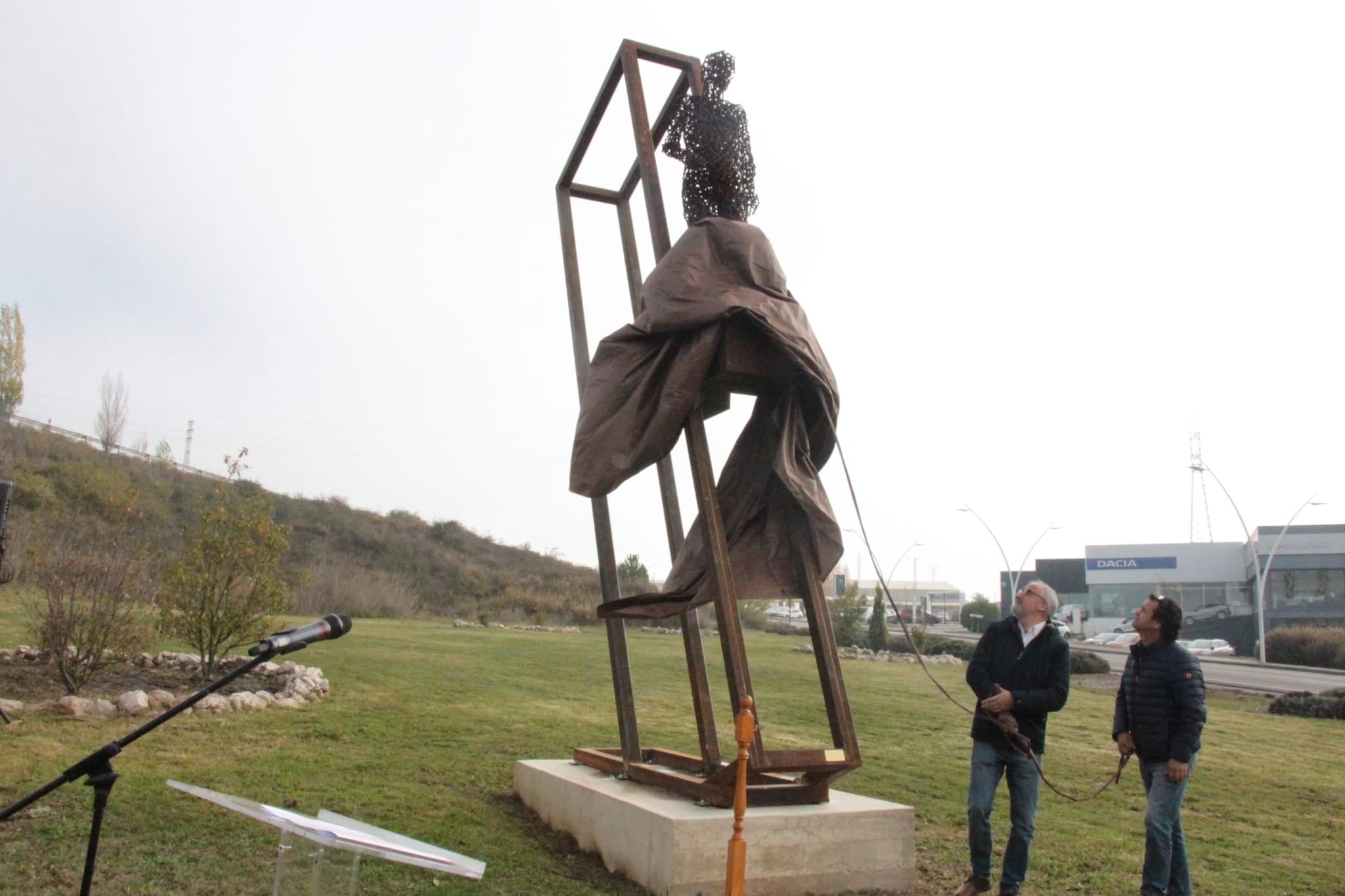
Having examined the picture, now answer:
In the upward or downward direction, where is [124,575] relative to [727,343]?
downward

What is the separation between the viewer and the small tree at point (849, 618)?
102ft

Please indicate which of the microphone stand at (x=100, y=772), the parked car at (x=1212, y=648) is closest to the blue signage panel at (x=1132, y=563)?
the parked car at (x=1212, y=648)

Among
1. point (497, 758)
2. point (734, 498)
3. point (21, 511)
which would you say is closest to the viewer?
point (734, 498)

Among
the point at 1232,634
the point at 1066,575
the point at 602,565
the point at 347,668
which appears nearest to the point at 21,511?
the point at 347,668

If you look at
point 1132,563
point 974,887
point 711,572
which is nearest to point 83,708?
point 711,572

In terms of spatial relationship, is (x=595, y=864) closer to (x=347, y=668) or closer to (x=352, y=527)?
(x=347, y=668)

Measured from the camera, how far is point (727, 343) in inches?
185

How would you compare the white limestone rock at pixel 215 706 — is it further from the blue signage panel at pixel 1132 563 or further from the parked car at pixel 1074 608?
the blue signage panel at pixel 1132 563

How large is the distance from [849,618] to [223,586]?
74.6 feet

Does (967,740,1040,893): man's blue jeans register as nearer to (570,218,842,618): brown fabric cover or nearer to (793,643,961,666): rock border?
(570,218,842,618): brown fabric cover

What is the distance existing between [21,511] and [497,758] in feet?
94.1

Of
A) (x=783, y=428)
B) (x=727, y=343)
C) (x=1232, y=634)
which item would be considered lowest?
(x=1232, y=634)

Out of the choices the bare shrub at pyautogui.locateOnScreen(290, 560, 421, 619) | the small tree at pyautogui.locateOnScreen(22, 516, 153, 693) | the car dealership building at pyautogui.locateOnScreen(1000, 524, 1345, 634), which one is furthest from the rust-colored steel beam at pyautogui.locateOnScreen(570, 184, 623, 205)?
the car dealership building at pyautogui.locateOnScreen(1000, 524, 1345, 634)

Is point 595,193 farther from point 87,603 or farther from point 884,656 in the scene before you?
point 884,656
